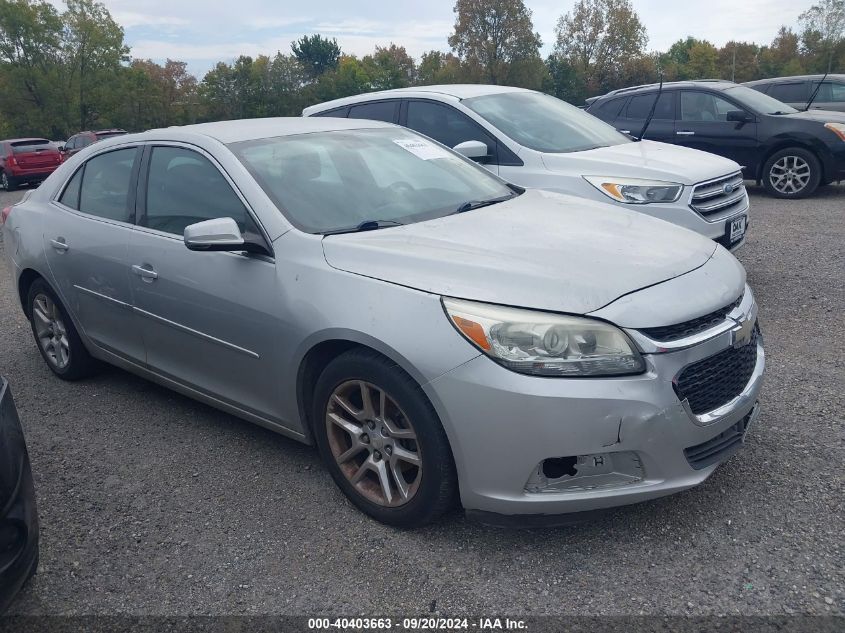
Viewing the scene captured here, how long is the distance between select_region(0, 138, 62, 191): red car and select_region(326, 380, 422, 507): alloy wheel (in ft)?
74.9

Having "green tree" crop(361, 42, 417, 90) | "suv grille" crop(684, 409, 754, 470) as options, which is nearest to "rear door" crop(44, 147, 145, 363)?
"suv grille" crop(684, 409, 754, 470)

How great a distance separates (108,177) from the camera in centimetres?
441

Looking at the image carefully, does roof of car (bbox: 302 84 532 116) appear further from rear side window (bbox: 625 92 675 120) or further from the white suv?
rear side window (bbox: 625 92 675 120)

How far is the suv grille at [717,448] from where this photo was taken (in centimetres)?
274

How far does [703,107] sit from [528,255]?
28.4ft

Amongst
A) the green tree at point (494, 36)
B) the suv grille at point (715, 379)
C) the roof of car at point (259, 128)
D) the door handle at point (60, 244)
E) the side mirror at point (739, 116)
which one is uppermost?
the green tree at point (494, 36)

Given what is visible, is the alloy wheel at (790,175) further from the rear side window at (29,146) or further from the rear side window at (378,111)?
the rear side window at (29,146)

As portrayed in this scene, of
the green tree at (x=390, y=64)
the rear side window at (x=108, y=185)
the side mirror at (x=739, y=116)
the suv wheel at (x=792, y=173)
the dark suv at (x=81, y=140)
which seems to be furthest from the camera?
the green tree at (x=390, y=64)

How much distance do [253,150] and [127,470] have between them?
1694 millimetres

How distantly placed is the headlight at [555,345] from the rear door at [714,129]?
8.68 meters

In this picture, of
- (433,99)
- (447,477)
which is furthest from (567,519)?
(433,99)

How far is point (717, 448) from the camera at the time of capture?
2.83 meters

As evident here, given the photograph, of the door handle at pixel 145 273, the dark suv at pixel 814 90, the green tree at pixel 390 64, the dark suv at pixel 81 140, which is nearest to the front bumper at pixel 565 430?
the door handle at pixel 145 273

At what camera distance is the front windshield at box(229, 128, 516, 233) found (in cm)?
346
